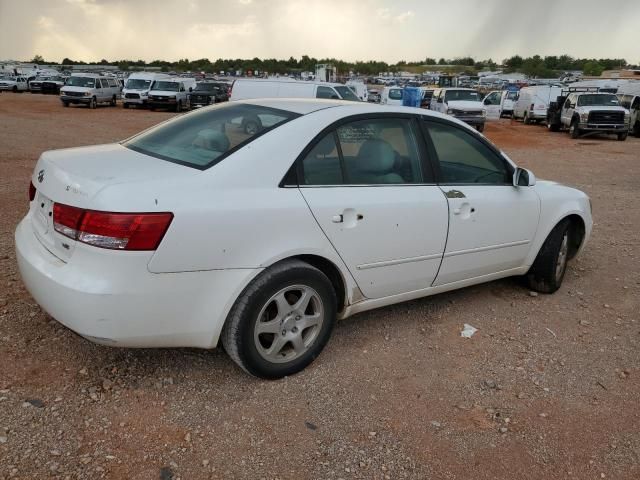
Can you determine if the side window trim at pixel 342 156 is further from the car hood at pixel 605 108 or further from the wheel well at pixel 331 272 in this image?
the car hood at pixel 605 108

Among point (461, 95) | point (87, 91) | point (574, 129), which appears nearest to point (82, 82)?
point (87, 91)

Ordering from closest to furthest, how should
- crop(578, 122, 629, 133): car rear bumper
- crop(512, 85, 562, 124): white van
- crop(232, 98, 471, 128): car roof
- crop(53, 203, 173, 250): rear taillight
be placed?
crop(53, 203, 173, 250): rear taillight → crop(232, 98, 471, 128): car roof → crop(578, 122, 629, 133): car rear bumper → crop(512, 85, 562, 124): white van

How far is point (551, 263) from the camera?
15.5 ft

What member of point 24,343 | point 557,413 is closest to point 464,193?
point 557,413

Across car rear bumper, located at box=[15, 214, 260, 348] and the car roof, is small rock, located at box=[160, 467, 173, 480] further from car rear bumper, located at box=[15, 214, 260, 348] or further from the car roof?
the car roof

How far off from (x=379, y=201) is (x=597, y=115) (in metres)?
21.9

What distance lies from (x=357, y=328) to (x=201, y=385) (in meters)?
1.29

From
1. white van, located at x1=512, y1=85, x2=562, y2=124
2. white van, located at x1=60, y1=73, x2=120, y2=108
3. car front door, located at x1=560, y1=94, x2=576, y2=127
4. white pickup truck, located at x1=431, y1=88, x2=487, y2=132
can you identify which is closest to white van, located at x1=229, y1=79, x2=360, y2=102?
white pickup truck, located at x1=431, y1=88, x2=487, y2=132

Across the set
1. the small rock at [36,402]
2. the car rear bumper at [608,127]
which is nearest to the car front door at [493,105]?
the car rear bumper at [608,127]

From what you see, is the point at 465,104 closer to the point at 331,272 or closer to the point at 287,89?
the point at 287,89

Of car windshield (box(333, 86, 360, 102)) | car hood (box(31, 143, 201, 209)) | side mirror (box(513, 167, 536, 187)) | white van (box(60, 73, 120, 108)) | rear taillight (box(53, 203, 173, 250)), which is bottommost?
white van (box(60, 73, 120, 108))

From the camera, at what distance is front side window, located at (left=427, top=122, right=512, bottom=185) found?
156 inches

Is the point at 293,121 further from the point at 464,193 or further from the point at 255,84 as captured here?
the point at 255,84

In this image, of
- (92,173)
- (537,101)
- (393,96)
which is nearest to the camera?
(92,173)
